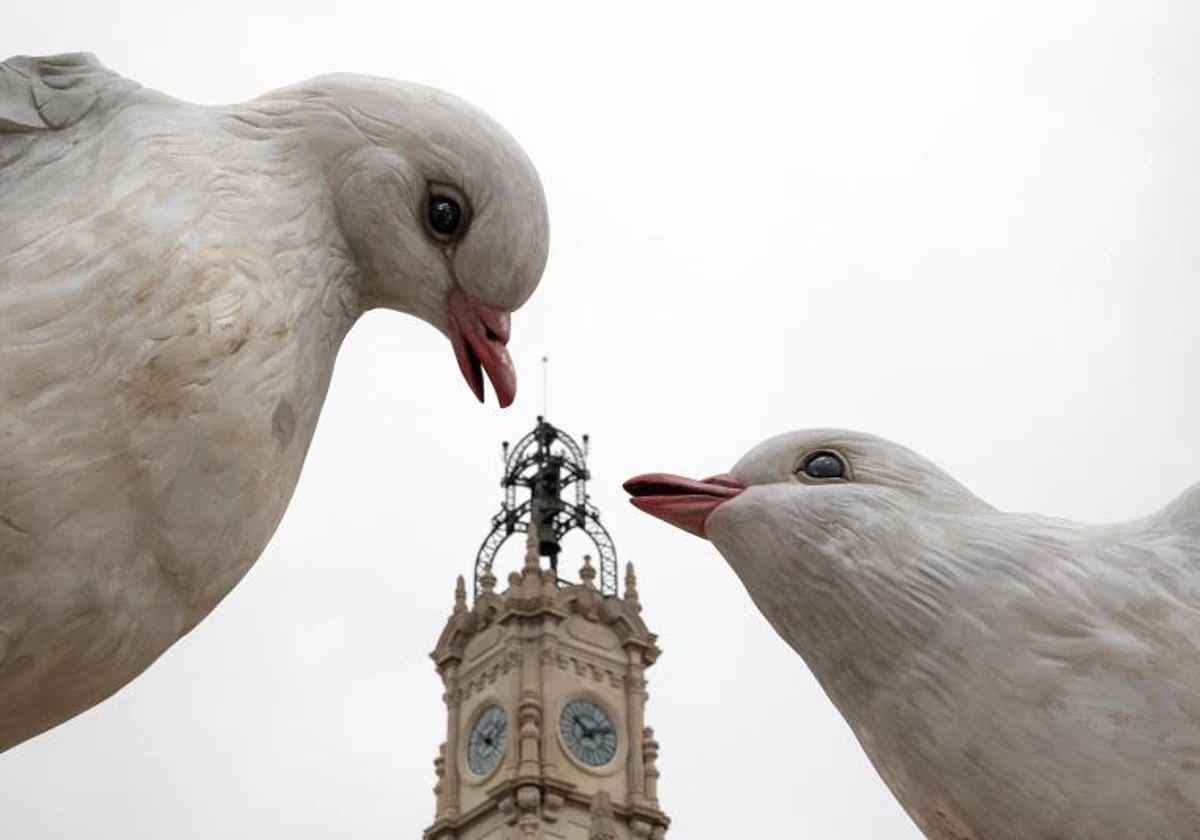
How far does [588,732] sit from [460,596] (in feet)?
10.4

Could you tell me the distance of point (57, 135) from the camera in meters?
1.80

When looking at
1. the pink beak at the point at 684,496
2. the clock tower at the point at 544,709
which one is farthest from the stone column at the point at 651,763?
the pink beak at the point at 684,496

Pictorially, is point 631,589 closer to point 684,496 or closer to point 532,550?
point 532,550

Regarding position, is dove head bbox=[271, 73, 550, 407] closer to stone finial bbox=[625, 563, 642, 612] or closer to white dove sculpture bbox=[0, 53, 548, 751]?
white dove sculpture bbox=[0, 53, 548, 751]

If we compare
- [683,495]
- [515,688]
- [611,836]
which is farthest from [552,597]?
[683,495]

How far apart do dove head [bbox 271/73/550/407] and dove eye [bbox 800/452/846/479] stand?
688 mm

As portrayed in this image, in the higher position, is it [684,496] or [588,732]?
[588,732]

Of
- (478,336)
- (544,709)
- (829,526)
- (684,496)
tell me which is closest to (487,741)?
(544,709)

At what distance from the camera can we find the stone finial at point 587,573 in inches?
915

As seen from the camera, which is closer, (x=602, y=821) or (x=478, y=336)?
(x=478, y=336)

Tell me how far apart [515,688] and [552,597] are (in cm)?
157

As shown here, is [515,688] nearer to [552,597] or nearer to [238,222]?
[552,597]

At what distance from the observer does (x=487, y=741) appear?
73.4 ft

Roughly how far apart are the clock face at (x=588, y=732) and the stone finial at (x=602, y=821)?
1.62 metres
